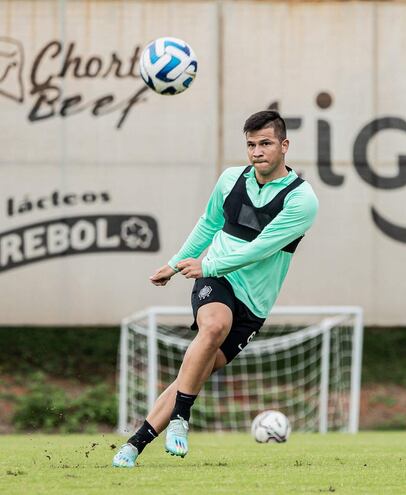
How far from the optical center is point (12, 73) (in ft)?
52.9

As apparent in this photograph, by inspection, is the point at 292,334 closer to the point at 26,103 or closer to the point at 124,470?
the point at 26,103

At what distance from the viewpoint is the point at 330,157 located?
16.2 m

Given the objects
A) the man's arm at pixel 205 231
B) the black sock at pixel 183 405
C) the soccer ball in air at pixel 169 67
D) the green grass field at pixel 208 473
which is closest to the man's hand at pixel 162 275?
the man's arm at pixel 205 231

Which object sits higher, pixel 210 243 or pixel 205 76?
pixel 205 76

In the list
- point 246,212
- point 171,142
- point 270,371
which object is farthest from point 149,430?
point 270,371

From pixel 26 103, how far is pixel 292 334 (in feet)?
16.2

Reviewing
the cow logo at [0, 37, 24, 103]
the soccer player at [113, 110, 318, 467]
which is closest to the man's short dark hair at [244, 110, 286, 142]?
the soccer player at [113, 110, 318, 467]

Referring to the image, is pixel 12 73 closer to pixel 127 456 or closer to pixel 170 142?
pixel 170 142

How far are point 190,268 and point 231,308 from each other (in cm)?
30

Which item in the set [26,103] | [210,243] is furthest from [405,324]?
[210,243]

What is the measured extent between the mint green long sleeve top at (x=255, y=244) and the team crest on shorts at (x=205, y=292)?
10 cm

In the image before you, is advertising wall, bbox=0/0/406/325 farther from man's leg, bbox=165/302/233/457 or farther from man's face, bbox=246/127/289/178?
man's leg, bbox=165/302/233/457

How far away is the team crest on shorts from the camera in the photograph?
6.12 metres

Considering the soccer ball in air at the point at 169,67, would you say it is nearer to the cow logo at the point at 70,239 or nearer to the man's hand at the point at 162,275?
the man's hand at the point at 162,275
